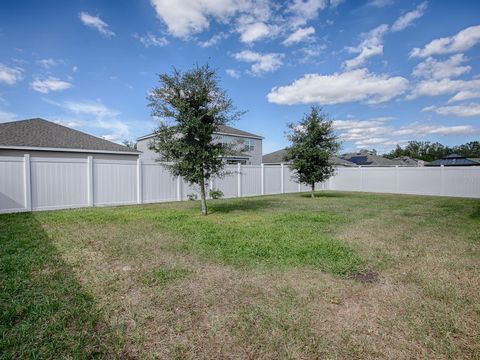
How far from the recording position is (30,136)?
14203 millimetres

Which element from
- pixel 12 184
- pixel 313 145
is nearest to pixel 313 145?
pixel 313 145

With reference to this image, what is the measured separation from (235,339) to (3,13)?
42.1ft

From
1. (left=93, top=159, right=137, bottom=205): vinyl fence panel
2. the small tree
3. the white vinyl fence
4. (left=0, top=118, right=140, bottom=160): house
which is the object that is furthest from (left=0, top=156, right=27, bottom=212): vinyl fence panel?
the small tree

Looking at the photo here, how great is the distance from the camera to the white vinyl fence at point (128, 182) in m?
9.18

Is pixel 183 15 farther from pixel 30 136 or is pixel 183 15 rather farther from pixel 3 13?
pixel 30 136

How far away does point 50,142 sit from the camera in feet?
46.8

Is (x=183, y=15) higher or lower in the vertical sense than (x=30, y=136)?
higher

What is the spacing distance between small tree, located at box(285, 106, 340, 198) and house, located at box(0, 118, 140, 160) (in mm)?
10232

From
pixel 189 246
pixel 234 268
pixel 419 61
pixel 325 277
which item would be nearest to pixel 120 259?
pixel 189 246

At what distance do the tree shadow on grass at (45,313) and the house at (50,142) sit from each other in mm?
11507

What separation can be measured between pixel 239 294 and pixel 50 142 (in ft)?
51.1

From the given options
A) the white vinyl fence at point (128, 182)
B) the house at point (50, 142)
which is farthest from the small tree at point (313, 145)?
the house at point (50, 142)

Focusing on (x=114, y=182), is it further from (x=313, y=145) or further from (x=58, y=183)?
(x=313, y=145)

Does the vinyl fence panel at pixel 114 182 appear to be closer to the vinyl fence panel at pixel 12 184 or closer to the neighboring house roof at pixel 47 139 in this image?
the vinyl fence panel at pixel 12 184
